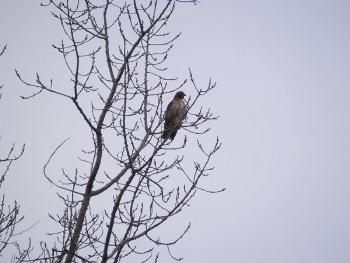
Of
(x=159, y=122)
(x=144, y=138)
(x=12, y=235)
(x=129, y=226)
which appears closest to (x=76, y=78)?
(x=159, y=122)

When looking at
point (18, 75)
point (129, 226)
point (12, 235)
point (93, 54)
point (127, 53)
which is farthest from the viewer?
point (12, 235)

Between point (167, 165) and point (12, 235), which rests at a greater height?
point (167, 165)

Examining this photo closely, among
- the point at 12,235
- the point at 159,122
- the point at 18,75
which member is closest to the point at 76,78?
the point at 18,75

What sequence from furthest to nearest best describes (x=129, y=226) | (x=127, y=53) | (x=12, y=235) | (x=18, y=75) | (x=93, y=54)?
(x=12, y=235), (x=93, y=54), (x=127, y=53), (x=18, y=75), (x=129, y=226)

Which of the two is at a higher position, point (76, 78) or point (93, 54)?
point (93, 54)

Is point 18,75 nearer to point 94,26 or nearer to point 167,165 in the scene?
point 94,26

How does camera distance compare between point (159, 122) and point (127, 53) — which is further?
point (127, 53)

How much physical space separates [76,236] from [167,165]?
3.19 feet

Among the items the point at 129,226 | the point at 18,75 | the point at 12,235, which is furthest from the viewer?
the point at 12,235

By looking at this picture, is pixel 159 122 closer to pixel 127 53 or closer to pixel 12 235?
pixel 127 53

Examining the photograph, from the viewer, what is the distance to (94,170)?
306 cm

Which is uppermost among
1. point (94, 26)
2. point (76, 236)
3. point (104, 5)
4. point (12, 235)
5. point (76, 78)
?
point (104, 5)

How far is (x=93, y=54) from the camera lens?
353 centimetres

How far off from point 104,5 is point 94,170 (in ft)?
5.75
